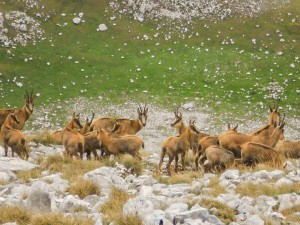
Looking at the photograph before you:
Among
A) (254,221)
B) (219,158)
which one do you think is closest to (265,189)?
(254,221)

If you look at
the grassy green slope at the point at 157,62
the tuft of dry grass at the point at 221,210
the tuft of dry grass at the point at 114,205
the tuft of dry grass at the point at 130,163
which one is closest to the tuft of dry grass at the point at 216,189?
the tuft of dry grass at the point at 221,210

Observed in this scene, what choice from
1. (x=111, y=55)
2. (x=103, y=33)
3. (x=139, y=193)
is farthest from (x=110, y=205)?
(x=103, y=33)

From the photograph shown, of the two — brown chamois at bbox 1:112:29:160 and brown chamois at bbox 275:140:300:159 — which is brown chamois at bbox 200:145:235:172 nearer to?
brown chamois at bbox 275:140:300:159

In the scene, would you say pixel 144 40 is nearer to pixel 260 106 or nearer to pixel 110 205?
pixel 260 106

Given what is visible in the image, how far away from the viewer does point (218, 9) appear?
54.7 metres

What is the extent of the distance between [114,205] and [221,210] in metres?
2.50

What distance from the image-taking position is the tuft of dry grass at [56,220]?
9633mm

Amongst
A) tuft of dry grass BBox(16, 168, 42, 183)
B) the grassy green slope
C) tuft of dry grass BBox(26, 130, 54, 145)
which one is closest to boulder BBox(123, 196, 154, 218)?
tuft of dry grass BBox(16, 168, 42, 183)

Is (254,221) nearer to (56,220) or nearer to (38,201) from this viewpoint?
(56,220)

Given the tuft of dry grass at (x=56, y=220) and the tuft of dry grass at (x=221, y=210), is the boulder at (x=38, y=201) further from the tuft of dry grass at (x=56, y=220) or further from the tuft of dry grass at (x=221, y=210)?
the tuft of dry grass at (x=221, y=210)

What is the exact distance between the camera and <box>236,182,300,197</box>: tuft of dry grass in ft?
35.5

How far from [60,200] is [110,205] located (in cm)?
154

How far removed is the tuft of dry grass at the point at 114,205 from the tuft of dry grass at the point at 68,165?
2573mm

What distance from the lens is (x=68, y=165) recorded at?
603 inches
